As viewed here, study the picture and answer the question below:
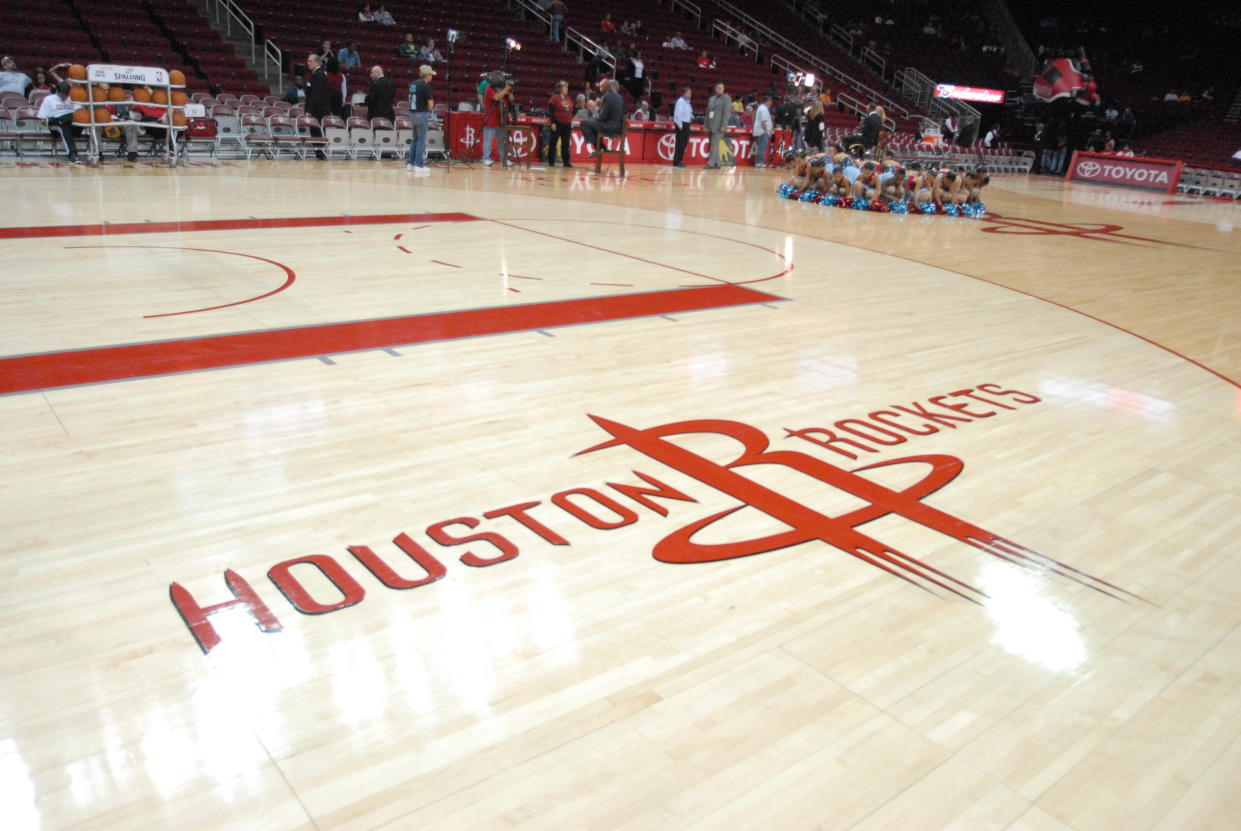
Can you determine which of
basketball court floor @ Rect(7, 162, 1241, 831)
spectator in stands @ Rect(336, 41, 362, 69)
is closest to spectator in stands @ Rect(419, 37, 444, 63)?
spectator in stands @ Rect(336, 41, 362, 69)

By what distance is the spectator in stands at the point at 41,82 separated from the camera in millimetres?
12779

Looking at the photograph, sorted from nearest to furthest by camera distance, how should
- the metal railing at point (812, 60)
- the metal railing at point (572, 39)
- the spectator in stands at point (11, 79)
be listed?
the spectator in stands at point (11, 79) < the metal railing at point (572, 39) < the metal railing at point (812, 60)

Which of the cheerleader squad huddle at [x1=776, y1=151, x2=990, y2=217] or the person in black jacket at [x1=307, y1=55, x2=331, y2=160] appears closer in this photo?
the cheerleader squad huddle at [x1=776, y1=151, x2=990, y2=217]

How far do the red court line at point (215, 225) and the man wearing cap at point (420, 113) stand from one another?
4.63 meters

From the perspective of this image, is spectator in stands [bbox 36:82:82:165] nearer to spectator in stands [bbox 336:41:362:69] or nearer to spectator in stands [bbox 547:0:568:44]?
spectator in stands [bbox 336:41:362:69]

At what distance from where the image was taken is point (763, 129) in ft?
61.8

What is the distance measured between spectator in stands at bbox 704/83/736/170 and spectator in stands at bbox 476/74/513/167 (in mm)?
4243

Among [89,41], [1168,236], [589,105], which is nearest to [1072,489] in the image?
[1168,236]

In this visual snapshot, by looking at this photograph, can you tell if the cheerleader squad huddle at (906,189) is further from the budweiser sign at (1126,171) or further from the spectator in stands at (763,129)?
the budweiser sign at (1126,171)

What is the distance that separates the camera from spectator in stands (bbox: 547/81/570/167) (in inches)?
593

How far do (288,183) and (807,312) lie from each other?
8.25 meters

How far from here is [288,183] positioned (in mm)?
11602

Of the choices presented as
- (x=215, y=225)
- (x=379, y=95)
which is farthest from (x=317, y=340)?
(x=379, y=95)

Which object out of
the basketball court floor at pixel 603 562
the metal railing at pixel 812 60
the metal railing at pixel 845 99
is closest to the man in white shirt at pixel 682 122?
the metal railing at pixel 845 99
